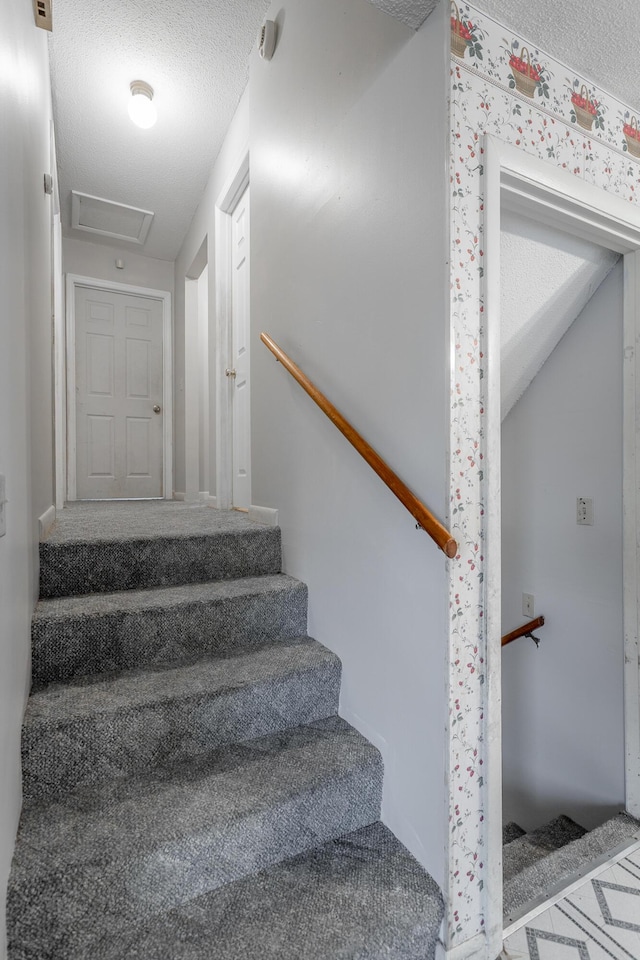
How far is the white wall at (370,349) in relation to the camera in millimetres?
1158

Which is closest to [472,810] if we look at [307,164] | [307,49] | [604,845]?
[604,845]

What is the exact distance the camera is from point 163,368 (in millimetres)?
4551

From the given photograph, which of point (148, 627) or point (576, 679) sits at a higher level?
point (148, 627)

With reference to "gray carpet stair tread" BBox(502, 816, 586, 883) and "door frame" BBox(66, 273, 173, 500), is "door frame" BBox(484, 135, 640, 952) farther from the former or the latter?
"door frame" BBox(66, 273, 173, 500)

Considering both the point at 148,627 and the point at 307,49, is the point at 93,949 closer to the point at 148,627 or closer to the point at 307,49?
the point at 148,627

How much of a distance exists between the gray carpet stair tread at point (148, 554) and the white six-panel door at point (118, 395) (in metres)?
2.22

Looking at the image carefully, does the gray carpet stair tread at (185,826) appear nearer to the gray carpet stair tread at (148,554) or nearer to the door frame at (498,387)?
the door frame at (498,387)

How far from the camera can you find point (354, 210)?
1.49 m

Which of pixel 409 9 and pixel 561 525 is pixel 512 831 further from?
pixel 409 9

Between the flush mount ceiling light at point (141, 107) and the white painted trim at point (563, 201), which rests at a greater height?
the flush mount ceiling light at point (141, 107)

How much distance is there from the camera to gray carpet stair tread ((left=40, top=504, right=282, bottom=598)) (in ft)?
5.48

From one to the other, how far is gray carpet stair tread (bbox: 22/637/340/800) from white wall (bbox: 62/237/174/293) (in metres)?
3.95

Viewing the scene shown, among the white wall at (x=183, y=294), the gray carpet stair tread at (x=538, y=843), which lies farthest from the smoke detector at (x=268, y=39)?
the gray carpet stair tread at (x=538, y=843)

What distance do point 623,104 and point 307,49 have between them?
1.14m
